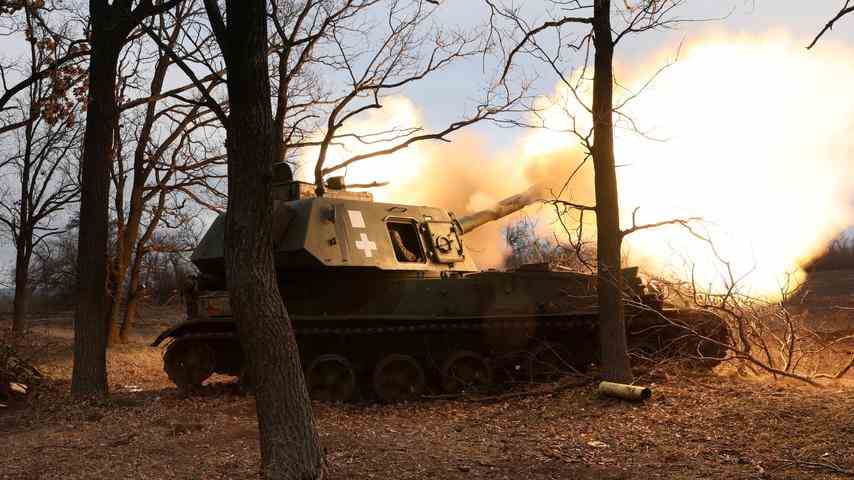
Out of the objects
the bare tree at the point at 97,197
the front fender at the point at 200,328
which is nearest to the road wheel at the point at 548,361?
the front fender at the point at 200,328

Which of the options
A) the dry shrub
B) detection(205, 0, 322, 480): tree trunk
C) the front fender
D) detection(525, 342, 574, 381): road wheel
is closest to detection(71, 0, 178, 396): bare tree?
the front fender

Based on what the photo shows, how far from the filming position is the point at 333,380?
12219 millimetres

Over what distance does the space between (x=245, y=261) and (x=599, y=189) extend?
5.67 meters

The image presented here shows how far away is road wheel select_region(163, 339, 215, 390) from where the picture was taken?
12.5 meters

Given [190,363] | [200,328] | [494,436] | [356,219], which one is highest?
[356,219]

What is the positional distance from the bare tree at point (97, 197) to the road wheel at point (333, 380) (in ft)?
10.2

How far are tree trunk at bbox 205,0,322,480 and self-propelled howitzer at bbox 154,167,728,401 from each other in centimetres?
485

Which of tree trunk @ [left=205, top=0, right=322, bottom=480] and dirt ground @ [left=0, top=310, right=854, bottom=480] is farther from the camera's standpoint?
dirt ground @ [left=0, top=310, right=854, bottom=480]

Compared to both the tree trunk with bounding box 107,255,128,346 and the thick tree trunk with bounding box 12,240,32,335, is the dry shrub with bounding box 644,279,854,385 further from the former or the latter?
the thick tree trunk with bounding box 12,240,32,335

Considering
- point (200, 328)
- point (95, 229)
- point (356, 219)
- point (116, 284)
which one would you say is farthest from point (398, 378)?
point (116, 284)

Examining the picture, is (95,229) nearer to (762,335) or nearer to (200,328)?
(200,328)

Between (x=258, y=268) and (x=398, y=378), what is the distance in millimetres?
5973

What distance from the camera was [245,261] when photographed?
6953 mm

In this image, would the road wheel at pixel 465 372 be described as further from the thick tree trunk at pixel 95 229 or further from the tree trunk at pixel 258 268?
the tree trunk at pixel 258 268
